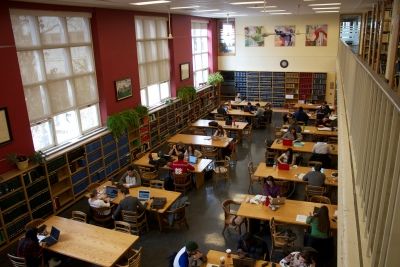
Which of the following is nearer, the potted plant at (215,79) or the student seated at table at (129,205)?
the student seated at table at (129,205)

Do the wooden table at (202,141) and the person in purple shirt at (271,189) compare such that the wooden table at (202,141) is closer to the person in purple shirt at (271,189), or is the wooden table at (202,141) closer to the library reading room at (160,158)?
the library reading room at (160,158)

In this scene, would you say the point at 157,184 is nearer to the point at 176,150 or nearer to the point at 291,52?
the point at 176,150

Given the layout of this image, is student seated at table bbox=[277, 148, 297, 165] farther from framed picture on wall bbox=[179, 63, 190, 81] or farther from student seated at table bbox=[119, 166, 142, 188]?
framed picture on wall bbox=[179, 63, 190, 81]

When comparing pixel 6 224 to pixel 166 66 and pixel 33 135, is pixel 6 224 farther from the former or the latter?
pixel 166 66

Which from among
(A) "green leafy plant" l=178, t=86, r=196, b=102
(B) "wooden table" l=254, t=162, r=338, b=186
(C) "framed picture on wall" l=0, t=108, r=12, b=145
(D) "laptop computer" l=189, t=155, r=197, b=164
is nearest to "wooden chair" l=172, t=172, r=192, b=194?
(D) "laptop computer" l=189, t=155, r=197, b=164

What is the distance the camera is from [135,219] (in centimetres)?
781

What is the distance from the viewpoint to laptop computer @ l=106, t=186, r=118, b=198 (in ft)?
27.7

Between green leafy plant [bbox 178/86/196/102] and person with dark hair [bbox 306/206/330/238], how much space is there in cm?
1020

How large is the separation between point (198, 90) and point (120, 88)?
6.77 metres

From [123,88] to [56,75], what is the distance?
2.73 metres

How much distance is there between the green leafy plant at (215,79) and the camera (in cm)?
1948

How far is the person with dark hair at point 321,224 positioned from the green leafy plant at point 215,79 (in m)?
13.6

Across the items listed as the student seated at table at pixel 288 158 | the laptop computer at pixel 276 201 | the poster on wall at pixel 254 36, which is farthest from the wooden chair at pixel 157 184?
the poster on wall at pixel 254 36

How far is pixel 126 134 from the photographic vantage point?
1205cm
